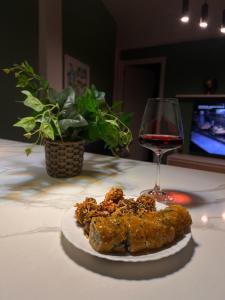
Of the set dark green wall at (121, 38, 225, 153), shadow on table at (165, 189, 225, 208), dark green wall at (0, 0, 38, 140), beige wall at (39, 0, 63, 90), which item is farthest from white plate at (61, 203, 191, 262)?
dark green wall at (121, 38, 225, 153)

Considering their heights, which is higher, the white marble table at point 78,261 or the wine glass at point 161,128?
the wine glass at point 161,128

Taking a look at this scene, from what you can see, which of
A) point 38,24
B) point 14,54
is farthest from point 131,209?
point 14,54

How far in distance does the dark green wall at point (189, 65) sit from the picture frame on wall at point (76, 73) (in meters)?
1.00

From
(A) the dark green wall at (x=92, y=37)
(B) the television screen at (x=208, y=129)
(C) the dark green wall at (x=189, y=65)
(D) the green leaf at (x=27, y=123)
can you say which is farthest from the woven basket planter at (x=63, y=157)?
(C) the dark green wall at (x=189, y=65)

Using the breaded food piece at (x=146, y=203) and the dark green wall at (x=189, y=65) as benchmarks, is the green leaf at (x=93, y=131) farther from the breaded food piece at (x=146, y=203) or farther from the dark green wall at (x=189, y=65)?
the dark green wall at (x=189, y=65)

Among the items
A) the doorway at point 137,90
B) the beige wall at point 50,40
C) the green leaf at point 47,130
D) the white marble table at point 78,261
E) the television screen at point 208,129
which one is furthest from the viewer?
the doorway at point 137,90

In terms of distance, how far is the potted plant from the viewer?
2.35 feet

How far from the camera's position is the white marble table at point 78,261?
321 millimetres

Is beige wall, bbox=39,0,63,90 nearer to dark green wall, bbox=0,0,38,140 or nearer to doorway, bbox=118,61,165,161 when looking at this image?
dark green wall, bbox=0,0,38,140

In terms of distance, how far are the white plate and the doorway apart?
3.38 m

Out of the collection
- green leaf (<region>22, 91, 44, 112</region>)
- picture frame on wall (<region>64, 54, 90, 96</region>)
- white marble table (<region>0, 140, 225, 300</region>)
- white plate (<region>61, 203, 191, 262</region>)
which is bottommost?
white marble table (<region>0, 140, 225, 300</region>)

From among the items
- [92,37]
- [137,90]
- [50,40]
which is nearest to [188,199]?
[50,40]

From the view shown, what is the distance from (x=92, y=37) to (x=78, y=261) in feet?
10.6

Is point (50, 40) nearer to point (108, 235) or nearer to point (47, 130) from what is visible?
point (47, 130)
